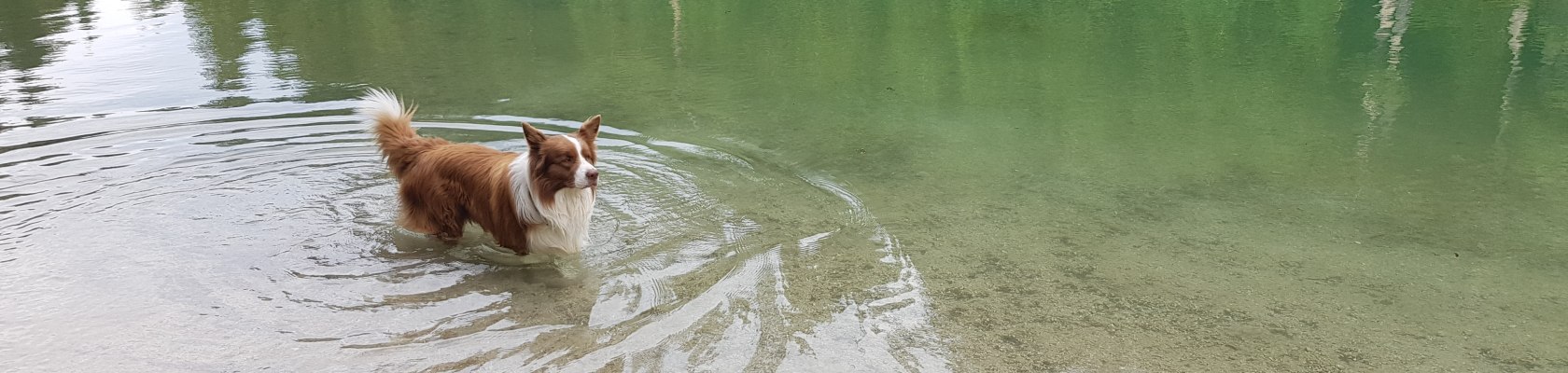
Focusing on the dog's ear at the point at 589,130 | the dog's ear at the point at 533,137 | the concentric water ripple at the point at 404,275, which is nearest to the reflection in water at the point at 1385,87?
the concentric water ripple at the point at 404,275

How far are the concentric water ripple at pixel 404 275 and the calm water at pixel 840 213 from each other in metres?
0.02

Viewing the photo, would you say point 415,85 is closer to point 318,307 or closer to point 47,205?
point 47,205

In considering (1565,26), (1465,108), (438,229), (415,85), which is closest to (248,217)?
(438,229)

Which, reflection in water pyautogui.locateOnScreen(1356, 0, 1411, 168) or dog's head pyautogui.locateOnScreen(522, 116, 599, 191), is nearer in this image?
dog's head pyautogui.locateOnScreen(522, 116, 599, 191)

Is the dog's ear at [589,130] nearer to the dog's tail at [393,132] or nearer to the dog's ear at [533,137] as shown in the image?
the dog's ear at [533,137]

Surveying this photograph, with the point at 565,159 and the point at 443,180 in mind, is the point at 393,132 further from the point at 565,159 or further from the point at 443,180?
the point at 565,159

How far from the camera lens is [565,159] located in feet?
15.7

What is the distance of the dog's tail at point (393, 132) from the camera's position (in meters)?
5.54

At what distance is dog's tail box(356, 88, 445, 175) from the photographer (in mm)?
5535

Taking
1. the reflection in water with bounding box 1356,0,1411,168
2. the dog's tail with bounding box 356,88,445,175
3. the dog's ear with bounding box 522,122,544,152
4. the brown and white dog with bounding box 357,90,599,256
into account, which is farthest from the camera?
the reflection in water with bounding box 1356,0,1411,168

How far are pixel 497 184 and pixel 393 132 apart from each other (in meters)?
0.82

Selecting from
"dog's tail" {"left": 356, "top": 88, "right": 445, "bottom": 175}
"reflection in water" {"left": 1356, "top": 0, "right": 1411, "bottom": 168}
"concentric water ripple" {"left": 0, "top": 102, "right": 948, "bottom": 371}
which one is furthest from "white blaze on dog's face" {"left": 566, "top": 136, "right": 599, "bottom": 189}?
"reflection in water" {"left": 1356, "top": 0, "right": 1411, "bottom": 168}

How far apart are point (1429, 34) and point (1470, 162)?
5.75 m

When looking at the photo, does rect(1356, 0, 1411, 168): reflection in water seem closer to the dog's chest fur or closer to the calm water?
the calm water
